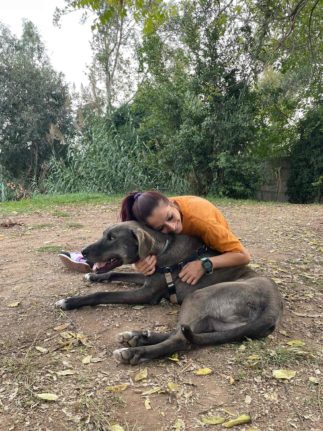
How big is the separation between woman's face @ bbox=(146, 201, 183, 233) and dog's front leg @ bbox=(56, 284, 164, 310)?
1.74 ft

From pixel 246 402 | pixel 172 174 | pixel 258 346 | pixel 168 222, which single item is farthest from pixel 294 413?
pixel 172 174

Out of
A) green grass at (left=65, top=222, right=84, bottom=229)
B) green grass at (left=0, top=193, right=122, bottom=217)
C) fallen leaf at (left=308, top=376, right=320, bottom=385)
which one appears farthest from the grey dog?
green grass at (left=0, top=193, right=122, bottom=217)

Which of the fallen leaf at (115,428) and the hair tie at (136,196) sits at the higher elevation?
the hair tie at (136,196)

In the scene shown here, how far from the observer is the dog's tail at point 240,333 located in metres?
2.81

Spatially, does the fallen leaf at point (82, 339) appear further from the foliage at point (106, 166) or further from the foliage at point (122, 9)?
the foliage at point (106, 166)

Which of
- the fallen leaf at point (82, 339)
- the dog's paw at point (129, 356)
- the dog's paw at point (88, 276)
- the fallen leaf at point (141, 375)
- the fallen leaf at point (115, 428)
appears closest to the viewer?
the fallen leaf at point (115, 428)

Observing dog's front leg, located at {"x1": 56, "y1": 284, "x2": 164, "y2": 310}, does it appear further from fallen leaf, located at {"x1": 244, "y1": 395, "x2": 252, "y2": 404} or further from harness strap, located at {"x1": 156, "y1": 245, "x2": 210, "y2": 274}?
fallen leaf, located at {"x1": 244, "y1": 395, "x2": 252, "y2": 404}

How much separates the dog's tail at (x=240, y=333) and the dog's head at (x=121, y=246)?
2.75 ft

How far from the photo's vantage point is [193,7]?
38.9 ft

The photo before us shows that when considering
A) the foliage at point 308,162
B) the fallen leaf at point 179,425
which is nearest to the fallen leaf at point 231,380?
the fallen leaf at point 179,425

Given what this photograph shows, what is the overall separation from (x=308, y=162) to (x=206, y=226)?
13.2m

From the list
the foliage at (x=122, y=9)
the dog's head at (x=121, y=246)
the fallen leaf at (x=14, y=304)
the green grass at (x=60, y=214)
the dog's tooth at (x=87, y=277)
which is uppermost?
the foliage at (x=122, y=9)

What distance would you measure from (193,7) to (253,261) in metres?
9.48

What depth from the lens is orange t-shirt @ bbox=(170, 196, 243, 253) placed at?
11.2 feet
